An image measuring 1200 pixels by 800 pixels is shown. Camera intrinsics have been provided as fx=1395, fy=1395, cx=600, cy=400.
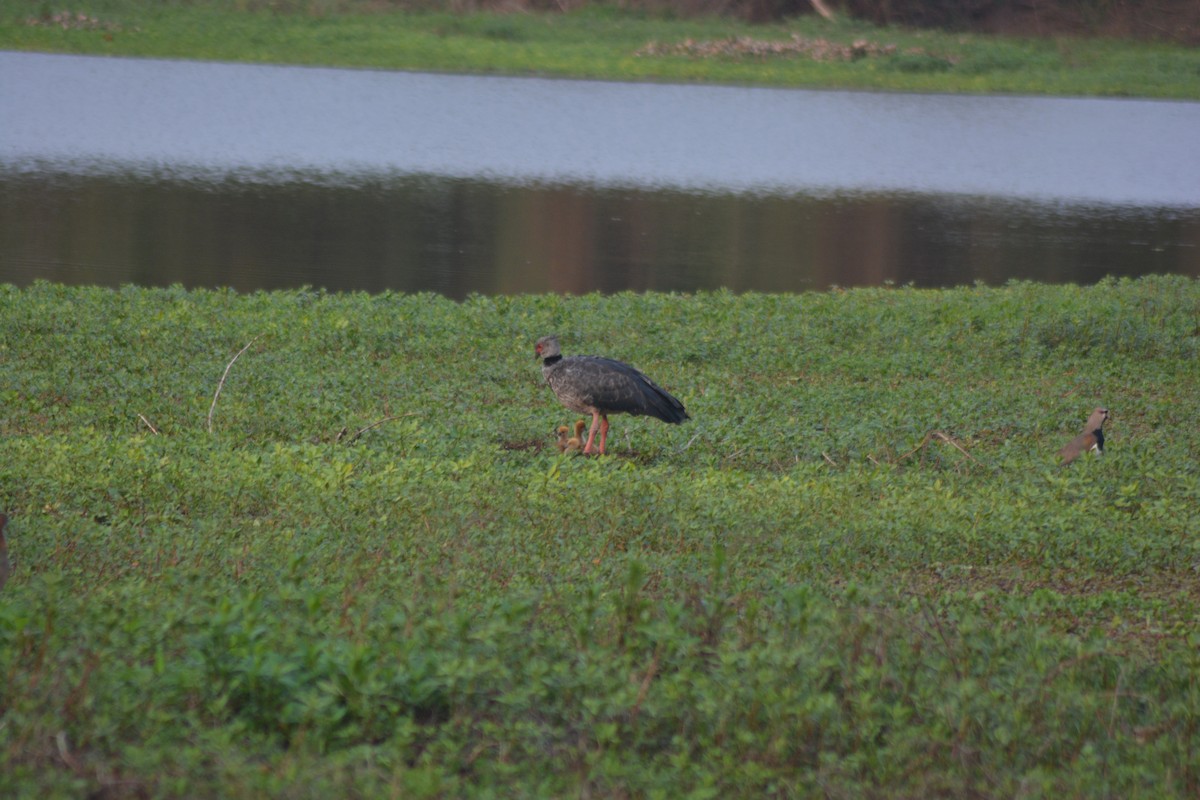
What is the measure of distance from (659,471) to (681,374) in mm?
3273

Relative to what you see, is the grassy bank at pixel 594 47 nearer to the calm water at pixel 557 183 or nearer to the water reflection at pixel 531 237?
the calm water at pixel 557 183

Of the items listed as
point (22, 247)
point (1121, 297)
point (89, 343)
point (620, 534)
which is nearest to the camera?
point (620, 534)

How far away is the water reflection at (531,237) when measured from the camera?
17.1 m

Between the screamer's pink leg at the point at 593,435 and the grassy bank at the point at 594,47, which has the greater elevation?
the grassy bank at the point at 594,47

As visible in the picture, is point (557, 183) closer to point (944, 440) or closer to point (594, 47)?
point (594, 47)

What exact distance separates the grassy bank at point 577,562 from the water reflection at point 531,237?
420 cm

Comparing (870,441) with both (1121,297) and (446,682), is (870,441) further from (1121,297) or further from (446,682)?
(1121,297)

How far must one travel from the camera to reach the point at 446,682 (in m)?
4.20

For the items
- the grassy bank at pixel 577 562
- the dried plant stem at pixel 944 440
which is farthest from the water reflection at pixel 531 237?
the dried plant stem at pixel 944 440

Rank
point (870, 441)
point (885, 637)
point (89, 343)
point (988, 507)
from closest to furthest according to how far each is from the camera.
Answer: point (885, 637)
point (988, 507)
point (870, 441)
point (89, 343)

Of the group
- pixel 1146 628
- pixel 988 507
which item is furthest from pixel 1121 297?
pixel 1146 628

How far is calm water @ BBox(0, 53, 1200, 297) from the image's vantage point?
711 inches

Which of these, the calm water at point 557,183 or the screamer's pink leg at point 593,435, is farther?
the calm water at point 557,183

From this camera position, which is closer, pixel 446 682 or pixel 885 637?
pixel 446 682
